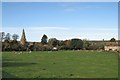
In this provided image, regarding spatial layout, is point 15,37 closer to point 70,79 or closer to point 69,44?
point 69,44

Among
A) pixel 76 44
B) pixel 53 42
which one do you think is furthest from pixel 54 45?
pixel 76 44

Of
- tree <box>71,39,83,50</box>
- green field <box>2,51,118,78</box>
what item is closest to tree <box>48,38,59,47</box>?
tree <box>71,39,83,50</box>

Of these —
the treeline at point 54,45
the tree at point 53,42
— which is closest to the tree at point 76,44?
the treeline at point 54,45

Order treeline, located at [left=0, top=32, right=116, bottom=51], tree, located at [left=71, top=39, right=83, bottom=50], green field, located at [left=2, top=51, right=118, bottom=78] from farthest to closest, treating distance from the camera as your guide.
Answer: tree, located at [left=71, top=39, right=83, bottom=50] → treeline, located at [left=0, top=32, right=116, bottom=51] → green field, located at [left=2, top=51, right=118, bottom=78]

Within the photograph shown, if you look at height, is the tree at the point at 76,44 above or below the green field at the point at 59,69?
above

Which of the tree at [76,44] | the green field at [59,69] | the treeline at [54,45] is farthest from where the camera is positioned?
the tree at [76,44]

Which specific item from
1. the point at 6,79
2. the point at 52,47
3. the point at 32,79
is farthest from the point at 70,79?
the point at 52,47

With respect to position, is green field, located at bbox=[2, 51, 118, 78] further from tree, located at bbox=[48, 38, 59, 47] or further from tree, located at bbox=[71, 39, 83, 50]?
tree, located at bbox=[48, 38, 59, 47]

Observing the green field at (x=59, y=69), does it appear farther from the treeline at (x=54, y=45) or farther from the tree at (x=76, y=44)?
the tree at (x=76, y=44)

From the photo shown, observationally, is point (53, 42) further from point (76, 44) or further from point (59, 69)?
point (59, 69)

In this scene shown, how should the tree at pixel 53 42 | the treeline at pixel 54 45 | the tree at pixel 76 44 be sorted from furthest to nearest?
the tree at pixel 53 42, the tree at pixel 76 44, the treeline at pixel 54 45

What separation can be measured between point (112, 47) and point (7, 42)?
4140cm

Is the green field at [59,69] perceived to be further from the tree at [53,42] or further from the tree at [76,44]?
the tree at [53,42]

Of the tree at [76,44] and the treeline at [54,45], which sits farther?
the tree at [76,44]
